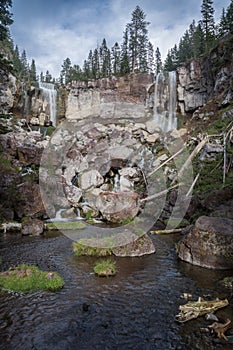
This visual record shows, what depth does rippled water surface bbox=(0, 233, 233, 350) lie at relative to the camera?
7.22m

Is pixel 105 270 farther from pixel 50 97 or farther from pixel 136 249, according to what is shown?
pixel 50 97

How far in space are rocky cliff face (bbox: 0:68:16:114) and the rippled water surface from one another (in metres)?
35.8

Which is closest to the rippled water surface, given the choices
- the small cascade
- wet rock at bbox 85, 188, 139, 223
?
wet rock at bbox 85, 188, 139, 223

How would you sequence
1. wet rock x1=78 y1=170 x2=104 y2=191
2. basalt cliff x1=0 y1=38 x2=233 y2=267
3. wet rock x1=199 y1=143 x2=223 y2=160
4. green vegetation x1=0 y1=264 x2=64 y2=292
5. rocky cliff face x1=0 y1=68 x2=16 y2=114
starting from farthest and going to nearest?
1. rocky cliff face x1=0 y1=68 x2=16 y2=114
2. wet rock x1=78 y1=170 x2=104 y2=191
3. wet rock x1=199 y1=143 x2=223 y2=160
4. basalt cliff x1=0 y1=38 x2=233 y2=267
5. green vegetation x1=0 y1=264 x2=64 y2=292

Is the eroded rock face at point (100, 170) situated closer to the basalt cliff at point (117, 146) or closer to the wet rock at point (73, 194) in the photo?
the wet rock at point (73, 194)

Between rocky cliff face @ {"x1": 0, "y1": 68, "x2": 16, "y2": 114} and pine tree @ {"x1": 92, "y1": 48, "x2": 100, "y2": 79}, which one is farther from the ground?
pine tree @ {"x1": 92, "y1": 48, "x2": 100, "y2": 79}

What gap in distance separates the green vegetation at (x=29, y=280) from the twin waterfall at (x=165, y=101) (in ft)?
122

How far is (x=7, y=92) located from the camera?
43875 millimetres

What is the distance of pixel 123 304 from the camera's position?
9.26m

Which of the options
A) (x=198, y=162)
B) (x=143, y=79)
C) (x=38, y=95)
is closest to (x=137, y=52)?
(x=143, y=79)

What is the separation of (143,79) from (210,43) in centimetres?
1298

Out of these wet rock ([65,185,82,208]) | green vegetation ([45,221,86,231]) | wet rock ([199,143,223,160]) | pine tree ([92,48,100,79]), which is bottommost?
green vegetation ([45,221,86,231])

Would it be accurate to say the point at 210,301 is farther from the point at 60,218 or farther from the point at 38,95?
the point at 38,95

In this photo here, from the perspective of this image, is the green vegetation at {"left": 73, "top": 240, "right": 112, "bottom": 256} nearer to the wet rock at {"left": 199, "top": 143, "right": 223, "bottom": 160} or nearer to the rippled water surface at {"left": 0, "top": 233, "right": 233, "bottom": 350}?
the rippled water surface at {"left": 0, "top": 233, "right": 233, "bottom": 350}
